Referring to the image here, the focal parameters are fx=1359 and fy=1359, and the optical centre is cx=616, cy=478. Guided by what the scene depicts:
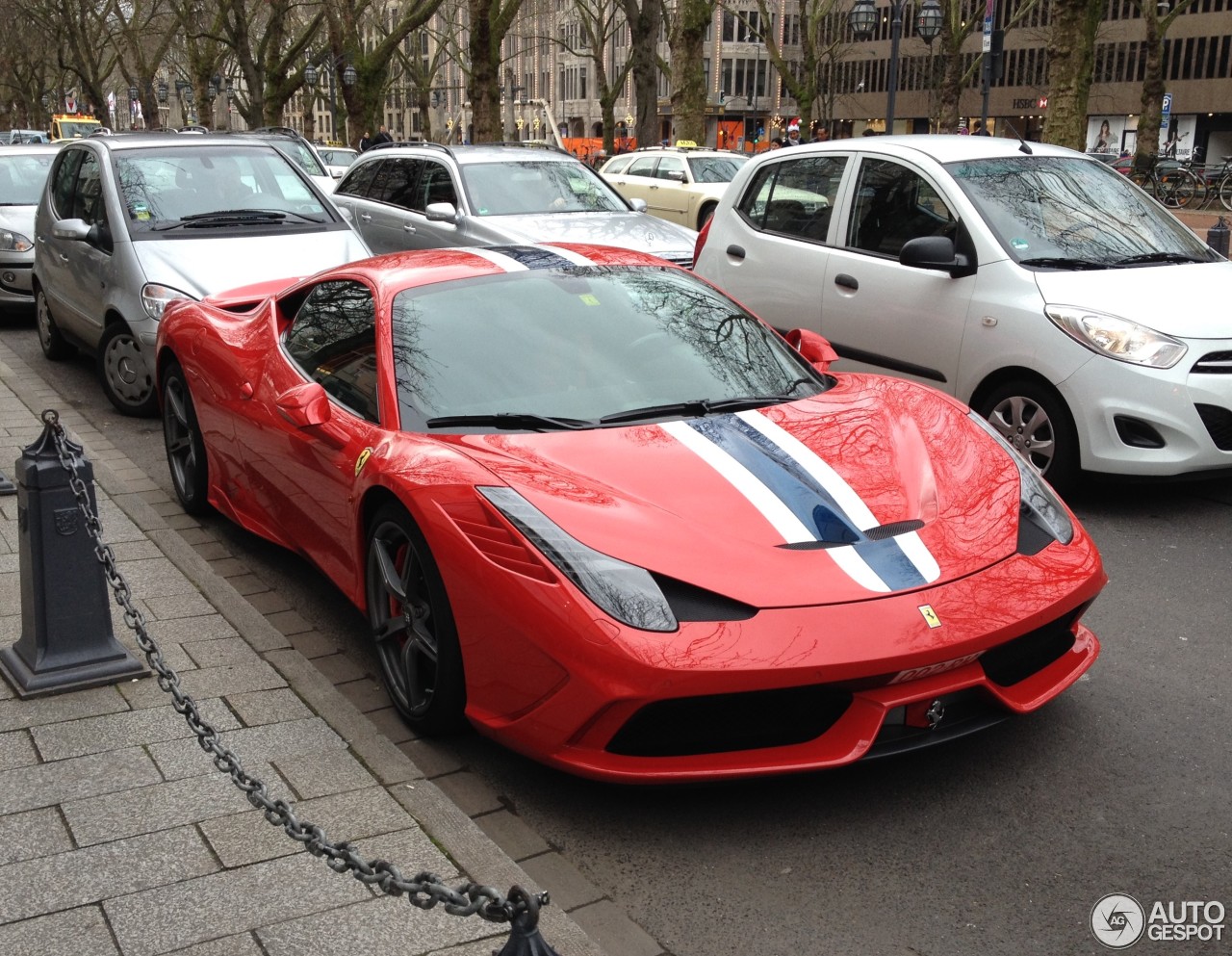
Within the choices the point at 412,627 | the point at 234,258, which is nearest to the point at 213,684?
the point at 412,627

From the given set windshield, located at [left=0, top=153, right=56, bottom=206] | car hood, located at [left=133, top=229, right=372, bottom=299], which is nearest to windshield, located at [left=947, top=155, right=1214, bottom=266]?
car hood, located at [left=133, top=229, right=372, bottom=299]

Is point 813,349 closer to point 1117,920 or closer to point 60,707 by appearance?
point 1117,920

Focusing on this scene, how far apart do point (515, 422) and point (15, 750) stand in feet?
5.57

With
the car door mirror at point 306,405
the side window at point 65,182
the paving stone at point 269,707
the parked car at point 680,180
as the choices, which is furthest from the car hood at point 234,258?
the parked car at point 680,180

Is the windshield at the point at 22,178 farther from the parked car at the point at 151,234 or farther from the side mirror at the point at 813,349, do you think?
the side mirror at the point at 813,349

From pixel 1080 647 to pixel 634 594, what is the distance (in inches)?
57.8

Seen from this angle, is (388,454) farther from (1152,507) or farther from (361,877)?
(1152,507)

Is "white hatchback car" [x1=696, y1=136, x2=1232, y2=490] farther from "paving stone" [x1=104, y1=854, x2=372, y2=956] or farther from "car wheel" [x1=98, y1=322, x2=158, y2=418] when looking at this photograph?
"paving stone" [x1=104, y1=854, x2=372, y2=956]

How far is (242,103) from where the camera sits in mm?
70812

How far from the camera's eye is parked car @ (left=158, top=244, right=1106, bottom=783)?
334 cm

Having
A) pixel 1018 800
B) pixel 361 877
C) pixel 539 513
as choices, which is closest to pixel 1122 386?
pixel 1018 800

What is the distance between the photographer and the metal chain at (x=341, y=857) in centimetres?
205

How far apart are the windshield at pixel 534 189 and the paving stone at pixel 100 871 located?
357 inches

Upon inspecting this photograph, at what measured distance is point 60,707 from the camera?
4059 mm
